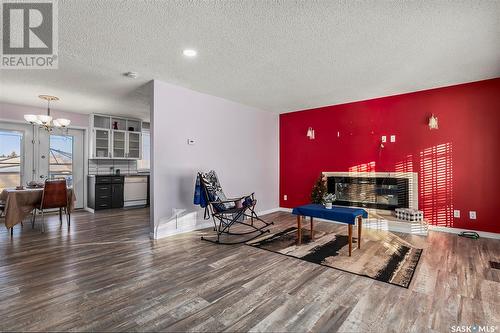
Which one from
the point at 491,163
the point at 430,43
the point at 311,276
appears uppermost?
the point at 430,43

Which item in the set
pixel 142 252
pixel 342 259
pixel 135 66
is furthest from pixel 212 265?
pixel 135 66

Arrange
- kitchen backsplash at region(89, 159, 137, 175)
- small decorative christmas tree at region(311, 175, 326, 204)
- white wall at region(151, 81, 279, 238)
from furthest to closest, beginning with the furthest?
kitchen backsplash at region(89, 159, 137, 175), small decorative christmas tree at region(311, 175, 326, 204), white wall at region(151, 81, 279, 238)

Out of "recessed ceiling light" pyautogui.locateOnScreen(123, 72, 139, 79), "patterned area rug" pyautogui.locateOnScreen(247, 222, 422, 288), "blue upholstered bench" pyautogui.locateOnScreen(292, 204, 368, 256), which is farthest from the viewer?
"recessed ceiling light" pyautogui.locateOnScreen(123, 72, 139, 79)

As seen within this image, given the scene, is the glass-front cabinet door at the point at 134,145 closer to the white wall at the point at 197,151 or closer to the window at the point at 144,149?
the window at the point at 144,149

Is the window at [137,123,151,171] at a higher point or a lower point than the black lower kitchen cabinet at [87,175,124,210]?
higher

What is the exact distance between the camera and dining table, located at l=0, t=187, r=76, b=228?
12.7 ft

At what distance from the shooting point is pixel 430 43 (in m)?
2.69

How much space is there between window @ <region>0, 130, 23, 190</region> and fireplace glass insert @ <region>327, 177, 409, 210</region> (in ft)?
22.7

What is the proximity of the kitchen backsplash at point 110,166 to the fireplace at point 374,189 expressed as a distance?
550 cm

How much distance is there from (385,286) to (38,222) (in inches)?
240

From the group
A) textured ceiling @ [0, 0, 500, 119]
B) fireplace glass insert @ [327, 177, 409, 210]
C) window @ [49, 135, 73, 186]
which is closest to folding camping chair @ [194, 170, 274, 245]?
textured ceiling @ [0, 0, 500, 119]

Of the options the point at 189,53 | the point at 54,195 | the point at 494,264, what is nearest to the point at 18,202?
the point at 54,195

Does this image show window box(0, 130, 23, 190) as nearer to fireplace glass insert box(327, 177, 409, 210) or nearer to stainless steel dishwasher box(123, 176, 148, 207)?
stainless steel dishwasher box(123, 176, 148, 207)

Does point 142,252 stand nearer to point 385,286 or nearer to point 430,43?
point 385,286
